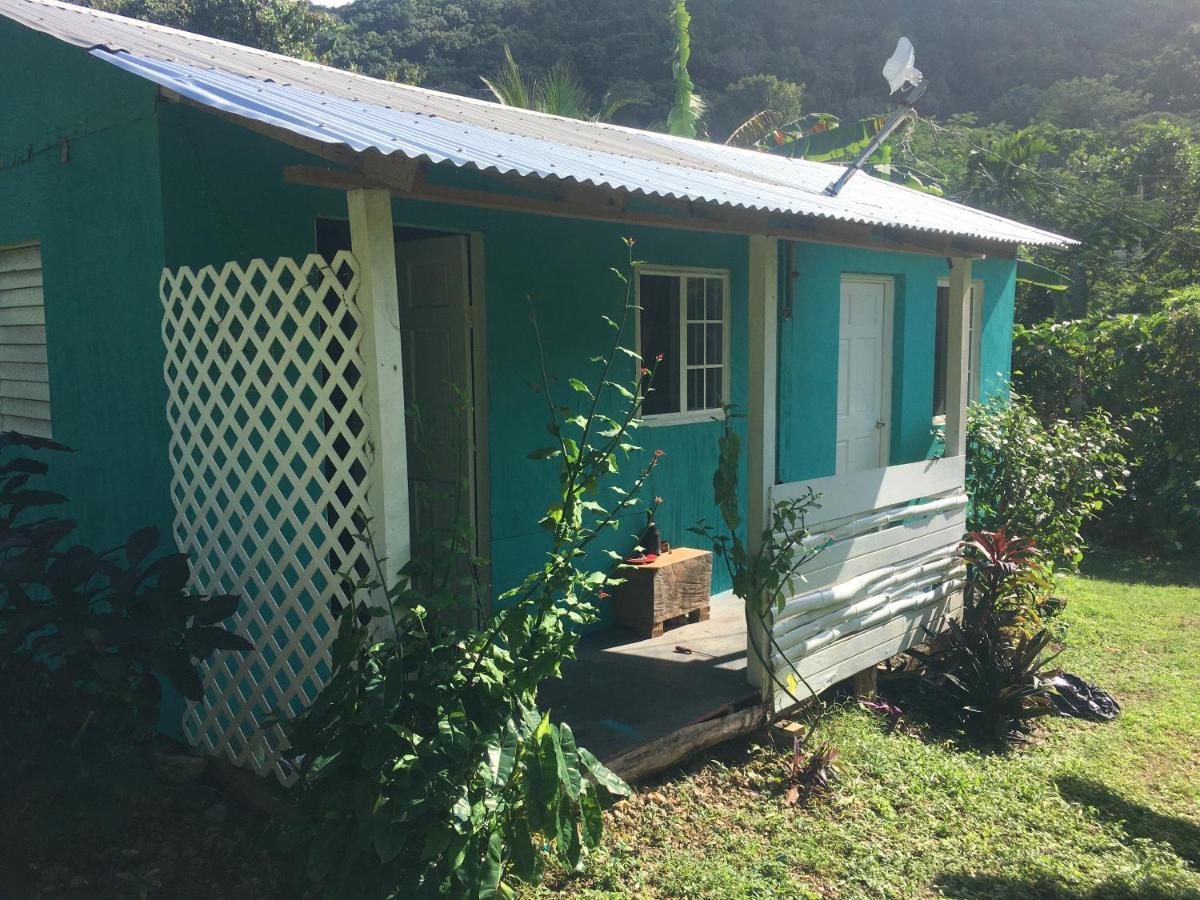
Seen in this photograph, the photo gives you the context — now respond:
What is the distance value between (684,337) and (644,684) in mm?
2515

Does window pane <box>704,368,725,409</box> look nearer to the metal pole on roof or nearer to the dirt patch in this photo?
the metal pole on roof

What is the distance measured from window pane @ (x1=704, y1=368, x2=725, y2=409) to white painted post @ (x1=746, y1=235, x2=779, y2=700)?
6.40 ft

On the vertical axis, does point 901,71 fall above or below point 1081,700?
above

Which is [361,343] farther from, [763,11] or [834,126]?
[763,11]

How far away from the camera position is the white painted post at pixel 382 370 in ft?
10.3

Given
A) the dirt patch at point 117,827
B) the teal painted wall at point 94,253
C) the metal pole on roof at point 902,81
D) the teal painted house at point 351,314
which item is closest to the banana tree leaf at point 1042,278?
the teal painted house at point 351,314

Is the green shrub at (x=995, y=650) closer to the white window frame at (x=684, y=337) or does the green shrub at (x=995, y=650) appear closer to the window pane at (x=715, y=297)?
the white window frame at (x=684, y=337)

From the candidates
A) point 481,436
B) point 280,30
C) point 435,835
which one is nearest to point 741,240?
point 481,436

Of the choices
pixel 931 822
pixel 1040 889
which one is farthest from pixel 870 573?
pixel 1040 889

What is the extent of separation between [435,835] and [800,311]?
5.27m

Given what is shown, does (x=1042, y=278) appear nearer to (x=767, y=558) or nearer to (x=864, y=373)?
(x=864, y=373)

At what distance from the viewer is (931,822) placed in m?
4.25

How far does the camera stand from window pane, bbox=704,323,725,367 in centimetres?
676

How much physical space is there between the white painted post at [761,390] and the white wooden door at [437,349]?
4.83ft
